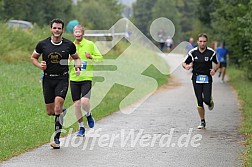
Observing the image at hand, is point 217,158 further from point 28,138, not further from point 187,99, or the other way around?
point 187,99

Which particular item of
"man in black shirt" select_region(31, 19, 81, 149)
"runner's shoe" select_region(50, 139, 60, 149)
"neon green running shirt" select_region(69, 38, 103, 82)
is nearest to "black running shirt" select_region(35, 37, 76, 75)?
"man in black shirt" select_region(31, 19, 81, 149)

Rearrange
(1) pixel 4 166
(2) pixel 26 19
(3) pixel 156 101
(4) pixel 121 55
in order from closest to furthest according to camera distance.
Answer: (1) pixel 4 166 < (3) pixel 156 101 < (4) pixel 121 55 < (2) pixel 26 19

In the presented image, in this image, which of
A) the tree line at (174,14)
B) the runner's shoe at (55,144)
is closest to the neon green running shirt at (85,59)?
the runner's shoe at (55,144)

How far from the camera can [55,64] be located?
11141 millimetres

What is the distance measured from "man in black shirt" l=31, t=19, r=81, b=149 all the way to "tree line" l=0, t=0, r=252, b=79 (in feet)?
27.4

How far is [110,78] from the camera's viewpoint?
1067 inches

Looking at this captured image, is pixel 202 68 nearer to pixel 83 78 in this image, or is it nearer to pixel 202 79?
pixel 202 79

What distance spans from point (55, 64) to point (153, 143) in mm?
2309

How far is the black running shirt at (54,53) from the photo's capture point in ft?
36.3

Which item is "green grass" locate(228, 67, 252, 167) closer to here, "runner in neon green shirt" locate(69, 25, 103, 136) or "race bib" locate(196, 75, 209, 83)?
"race bib" locate(196, 75, 209, 83)

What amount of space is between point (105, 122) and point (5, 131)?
291 centimetres

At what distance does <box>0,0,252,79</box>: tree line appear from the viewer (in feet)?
84.3

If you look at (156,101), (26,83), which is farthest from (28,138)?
(26,83)

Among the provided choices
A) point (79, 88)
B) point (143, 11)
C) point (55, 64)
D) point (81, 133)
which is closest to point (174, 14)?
point (143, 11)
